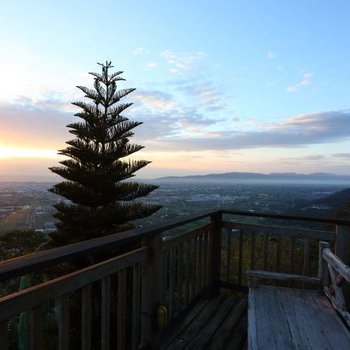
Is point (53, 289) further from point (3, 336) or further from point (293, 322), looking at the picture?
point (293, 322)

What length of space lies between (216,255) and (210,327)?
90cm

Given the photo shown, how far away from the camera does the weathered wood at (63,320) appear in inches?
54.0

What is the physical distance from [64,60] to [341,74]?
6535 mm

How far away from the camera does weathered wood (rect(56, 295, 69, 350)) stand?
54.0 inches

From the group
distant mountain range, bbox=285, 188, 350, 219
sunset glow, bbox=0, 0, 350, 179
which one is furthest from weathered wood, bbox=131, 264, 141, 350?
distant mountain range, bbox=285, 188, 350, 219

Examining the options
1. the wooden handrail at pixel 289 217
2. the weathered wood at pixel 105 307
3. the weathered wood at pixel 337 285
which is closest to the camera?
the weathered wood at pixel 105 307

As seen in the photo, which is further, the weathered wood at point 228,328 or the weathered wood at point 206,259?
the weathered wood at point 206,259

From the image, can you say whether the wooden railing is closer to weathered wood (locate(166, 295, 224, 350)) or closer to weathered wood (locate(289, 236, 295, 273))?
weathered wood (locate(289, 236, 295, 273))

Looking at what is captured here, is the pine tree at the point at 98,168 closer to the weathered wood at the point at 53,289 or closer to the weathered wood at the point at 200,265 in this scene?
the weathered wood at the point at 200,265

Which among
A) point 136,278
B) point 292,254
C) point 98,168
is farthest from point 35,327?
point 98,168

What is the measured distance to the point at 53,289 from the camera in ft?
4.29

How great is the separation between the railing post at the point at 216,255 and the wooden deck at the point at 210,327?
21cm

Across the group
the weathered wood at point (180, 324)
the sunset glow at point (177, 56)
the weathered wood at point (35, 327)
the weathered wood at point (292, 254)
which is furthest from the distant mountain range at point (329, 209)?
the weathered wood at point (35, 327)

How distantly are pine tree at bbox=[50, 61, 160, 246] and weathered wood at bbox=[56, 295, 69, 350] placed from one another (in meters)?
6.51
